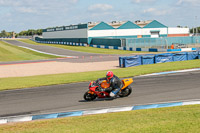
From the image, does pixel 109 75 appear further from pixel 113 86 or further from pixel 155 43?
pixel 155 43

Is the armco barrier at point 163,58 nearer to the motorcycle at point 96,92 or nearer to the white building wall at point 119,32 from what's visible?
the motorcycle at point 96,92

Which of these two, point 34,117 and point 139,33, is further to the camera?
point 139,33

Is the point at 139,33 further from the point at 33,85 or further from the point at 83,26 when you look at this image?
the point at 33,85

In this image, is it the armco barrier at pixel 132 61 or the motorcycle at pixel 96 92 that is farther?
the armco barrier at pixel 132 61

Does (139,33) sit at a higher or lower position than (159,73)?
higher

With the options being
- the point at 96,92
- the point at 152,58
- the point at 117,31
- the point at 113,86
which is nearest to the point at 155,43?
the point at 117,31

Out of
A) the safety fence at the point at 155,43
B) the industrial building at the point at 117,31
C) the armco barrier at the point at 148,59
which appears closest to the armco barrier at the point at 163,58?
the armco barrier at the point at 148,59

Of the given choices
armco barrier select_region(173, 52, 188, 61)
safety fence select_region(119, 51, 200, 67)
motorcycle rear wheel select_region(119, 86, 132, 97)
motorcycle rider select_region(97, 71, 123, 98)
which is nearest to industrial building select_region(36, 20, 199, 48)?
armco barrier select_region(173, 52, 188, 61)

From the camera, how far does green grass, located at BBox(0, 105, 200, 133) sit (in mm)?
8570

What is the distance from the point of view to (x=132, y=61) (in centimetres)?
3409

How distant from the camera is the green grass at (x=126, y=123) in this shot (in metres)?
8.57

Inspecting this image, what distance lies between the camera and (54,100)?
15570mm

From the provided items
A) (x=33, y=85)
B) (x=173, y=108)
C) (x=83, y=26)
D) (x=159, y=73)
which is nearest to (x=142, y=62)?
(x=159, y=73)

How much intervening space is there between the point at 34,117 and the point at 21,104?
3.03 meters
